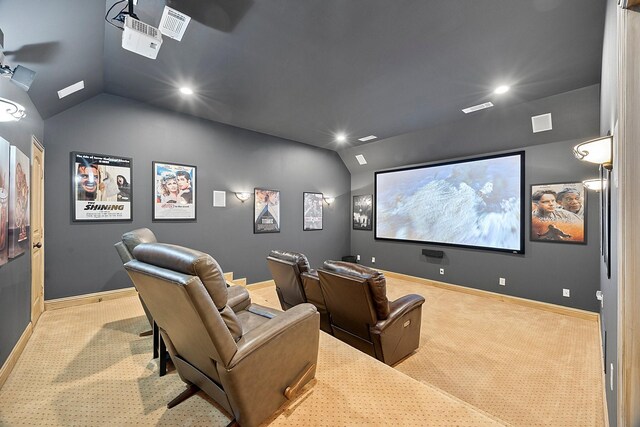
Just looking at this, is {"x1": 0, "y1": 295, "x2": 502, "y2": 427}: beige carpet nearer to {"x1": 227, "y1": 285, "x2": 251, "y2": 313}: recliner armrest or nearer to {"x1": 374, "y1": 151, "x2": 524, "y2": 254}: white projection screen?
{"x1": 227, "y1": 285, "x2": 251, "y2": 313}: recliner armrest

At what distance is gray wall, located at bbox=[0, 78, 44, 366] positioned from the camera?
199 cm

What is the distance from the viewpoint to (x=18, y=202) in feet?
7.30

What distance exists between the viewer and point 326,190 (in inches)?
257

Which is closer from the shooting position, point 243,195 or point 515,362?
point 515,362

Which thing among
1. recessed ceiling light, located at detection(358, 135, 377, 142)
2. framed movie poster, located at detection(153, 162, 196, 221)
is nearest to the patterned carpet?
framed movie poster, located at detection(153, 162, 196, 221)

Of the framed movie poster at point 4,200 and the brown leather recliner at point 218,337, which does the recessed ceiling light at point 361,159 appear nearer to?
the brown leather recliner at point 218,337

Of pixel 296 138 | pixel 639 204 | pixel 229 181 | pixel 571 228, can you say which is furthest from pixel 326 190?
pixel 639 204

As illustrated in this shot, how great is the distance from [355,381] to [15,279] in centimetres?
294

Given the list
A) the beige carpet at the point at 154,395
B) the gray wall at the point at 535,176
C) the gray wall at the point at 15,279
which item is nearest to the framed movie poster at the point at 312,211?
the gray wall at the point at 535,176

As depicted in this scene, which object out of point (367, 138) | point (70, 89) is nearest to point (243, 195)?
point (70, 89)

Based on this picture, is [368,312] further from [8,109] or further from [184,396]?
[8,109]

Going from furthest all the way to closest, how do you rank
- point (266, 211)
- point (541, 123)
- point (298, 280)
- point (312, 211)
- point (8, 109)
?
point (312, 211) < point (266, 211) < point (541, 123) < point (298, 280) < point (8, 109)

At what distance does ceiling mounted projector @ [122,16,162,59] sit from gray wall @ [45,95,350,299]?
6.68 feet

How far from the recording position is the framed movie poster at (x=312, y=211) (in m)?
6.04
